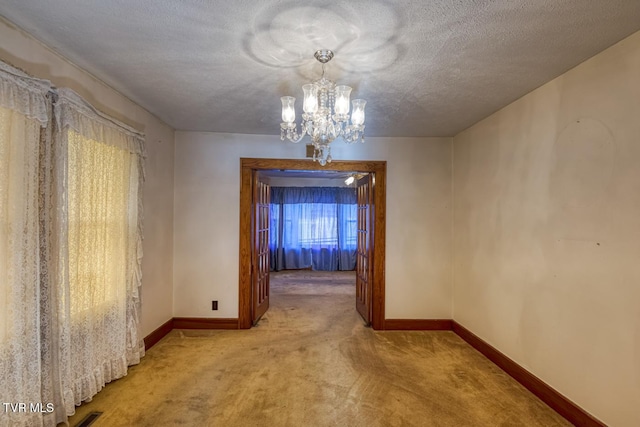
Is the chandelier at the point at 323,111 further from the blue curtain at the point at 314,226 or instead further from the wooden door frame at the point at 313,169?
the blue curtain at the point at 314,226

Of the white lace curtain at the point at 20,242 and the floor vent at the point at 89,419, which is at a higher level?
the white lace curtain at the point at 20,242

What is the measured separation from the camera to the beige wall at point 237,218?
3697mm

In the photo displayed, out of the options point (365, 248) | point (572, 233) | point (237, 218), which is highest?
point (237, 218)

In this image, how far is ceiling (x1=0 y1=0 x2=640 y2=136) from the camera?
59.1 inches

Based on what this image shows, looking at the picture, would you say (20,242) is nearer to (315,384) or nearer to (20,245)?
(20,245)

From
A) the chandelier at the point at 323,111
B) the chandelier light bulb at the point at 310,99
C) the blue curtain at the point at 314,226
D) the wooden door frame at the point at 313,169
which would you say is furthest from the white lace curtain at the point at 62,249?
the blue curtain at the point at 314,226

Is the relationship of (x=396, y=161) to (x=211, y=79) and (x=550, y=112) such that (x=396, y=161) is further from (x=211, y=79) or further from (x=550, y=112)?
(x=211, y=79)

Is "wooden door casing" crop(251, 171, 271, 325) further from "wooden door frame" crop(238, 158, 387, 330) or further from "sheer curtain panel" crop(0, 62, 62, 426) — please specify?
"sheer curtain panel" crop(0, 62, 62, 426)

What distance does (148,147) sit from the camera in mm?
3072

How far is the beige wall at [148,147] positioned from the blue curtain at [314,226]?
4.24 metres

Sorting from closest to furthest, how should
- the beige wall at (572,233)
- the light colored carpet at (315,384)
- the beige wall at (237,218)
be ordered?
the beige wall at (572,233)
the light colored carpet at (315,384)
the beige wall at (237,218)

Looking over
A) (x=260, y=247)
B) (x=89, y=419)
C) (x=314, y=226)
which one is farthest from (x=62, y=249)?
(x=314, y=226)

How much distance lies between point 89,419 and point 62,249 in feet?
3.77

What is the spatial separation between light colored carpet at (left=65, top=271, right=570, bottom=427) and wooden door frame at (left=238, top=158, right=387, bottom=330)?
29 centimetres
